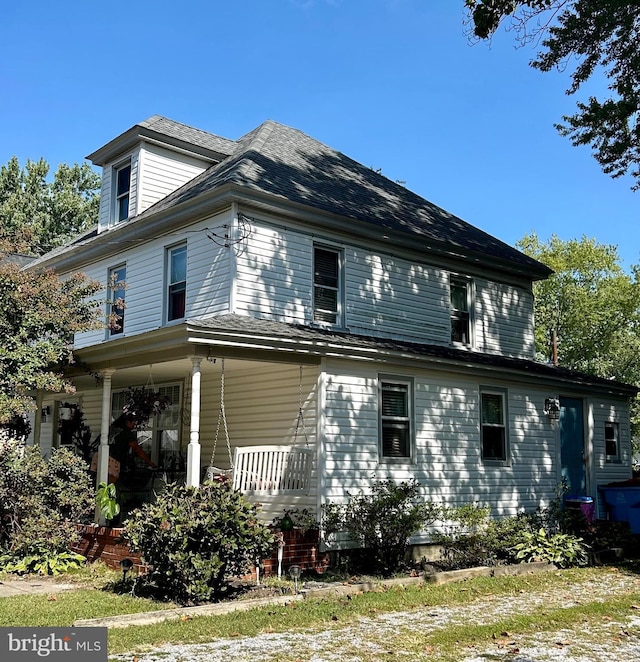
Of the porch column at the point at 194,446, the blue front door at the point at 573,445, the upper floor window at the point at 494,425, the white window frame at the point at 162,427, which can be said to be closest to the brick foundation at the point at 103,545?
the porch column at the point at 194,446

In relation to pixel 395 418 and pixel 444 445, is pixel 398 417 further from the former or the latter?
pixel 444 445

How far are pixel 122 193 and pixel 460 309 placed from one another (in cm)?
807

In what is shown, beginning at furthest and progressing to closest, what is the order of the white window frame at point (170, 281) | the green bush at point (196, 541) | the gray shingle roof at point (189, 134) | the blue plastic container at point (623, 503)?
the gray shingle roof at point (189, 134)
the blue plastic container at point (623, 503)
the white window frame at point (170, 281)
the green bush at point (196, 541)

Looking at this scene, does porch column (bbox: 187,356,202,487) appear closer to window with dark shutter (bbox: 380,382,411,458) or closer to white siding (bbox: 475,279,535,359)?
window with dark shutter (bbox: 380,382,411,458)

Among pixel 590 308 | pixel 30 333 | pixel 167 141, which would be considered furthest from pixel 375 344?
pixel 590 308

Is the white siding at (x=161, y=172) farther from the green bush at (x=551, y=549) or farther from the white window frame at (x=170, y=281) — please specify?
the green bush at (x=551, y=549)

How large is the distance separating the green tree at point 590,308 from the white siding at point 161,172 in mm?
24024

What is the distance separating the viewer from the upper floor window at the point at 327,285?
45.4 feet

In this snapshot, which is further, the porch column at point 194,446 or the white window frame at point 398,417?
the white window frame at point 398,417

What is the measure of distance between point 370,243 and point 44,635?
10508 mm

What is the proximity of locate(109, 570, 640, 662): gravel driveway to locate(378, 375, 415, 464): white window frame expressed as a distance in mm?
4152

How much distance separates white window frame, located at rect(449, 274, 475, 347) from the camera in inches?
642

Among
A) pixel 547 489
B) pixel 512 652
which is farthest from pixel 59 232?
pixel 512 652

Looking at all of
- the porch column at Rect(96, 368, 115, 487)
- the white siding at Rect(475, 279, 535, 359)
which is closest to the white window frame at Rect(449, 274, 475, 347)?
the white siding at Rect(475, 279, 535, 359)
